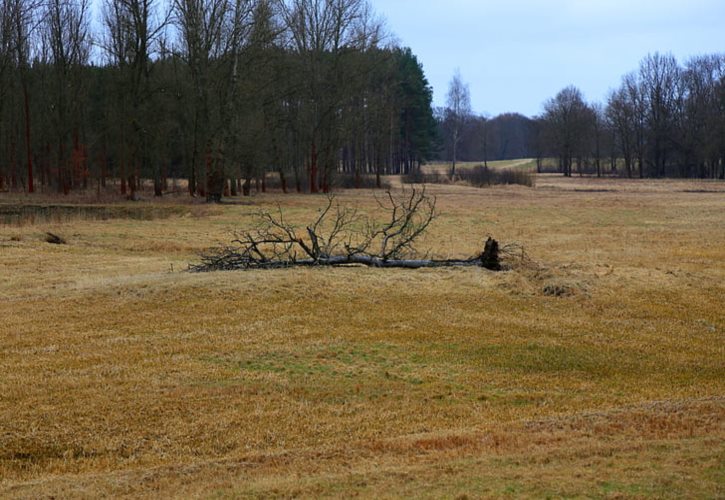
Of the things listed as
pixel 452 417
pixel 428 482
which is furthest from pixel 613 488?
pixel 452 417

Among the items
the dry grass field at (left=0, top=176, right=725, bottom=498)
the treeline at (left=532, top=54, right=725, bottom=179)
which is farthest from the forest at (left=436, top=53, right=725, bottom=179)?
the dry grass field at (left=0, top=176, right=725, bottom=498)

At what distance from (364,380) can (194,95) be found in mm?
37338

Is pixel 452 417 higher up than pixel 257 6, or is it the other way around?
pixel 257 6

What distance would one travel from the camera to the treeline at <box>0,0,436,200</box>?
4259 cm

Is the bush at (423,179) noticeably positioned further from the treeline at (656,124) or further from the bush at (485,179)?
the treeline at (656,124)

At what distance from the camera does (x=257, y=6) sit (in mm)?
44031

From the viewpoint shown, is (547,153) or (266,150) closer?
(266,150)

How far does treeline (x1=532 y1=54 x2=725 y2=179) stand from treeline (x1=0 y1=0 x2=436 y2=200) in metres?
45.6

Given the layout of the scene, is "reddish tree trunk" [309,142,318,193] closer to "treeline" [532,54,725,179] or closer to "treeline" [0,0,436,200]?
"treeline" [0,0,436,200]

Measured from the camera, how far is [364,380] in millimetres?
10766

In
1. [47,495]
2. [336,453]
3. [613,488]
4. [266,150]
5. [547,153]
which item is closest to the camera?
[613,488]

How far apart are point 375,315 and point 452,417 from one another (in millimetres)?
5032

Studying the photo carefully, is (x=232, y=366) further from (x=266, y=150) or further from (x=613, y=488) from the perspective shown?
(x=266, y=150)

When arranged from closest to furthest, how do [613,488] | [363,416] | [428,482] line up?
[613,488] → [428,482] → [363,416]
